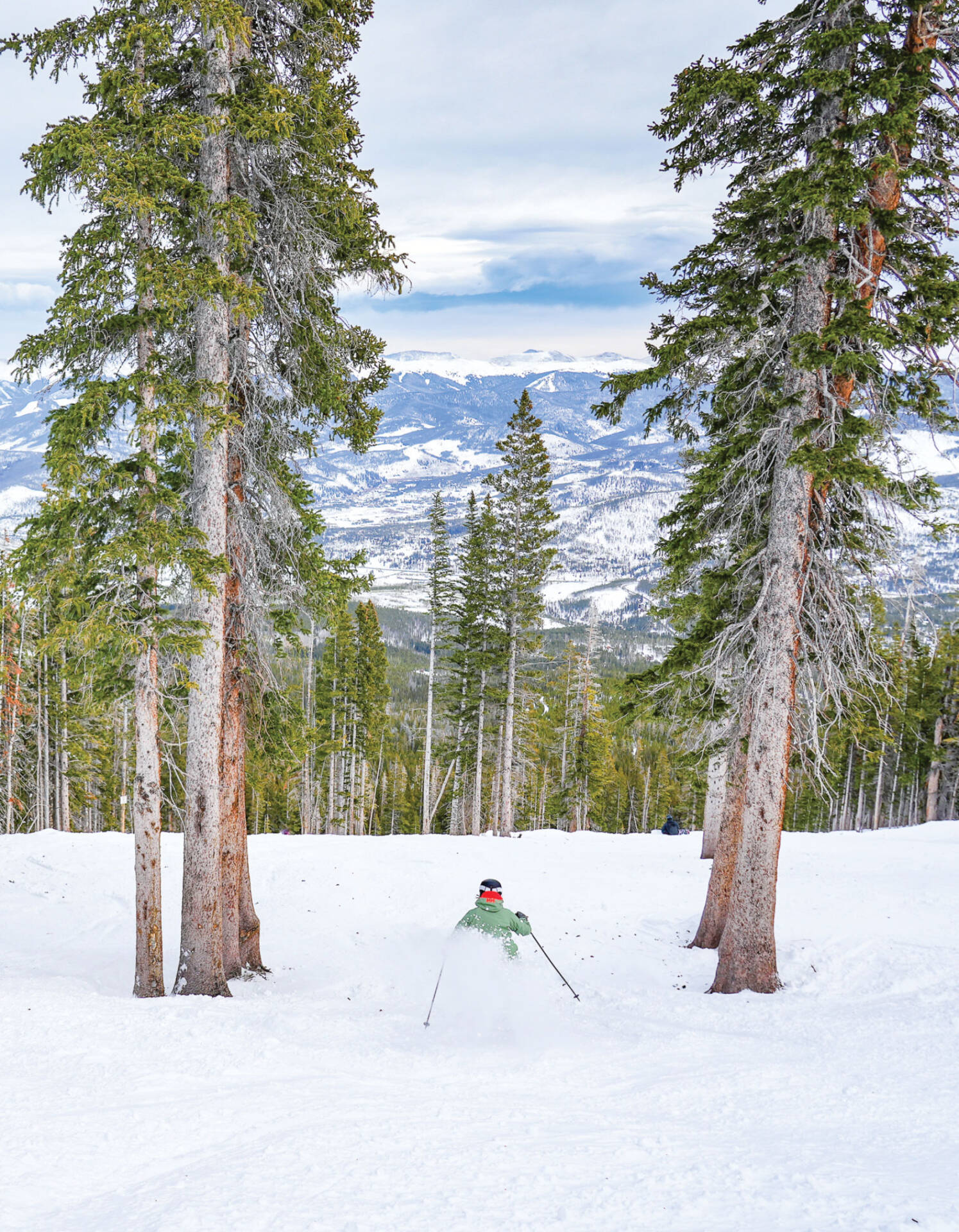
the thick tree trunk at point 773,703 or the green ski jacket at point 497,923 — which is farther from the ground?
the thick tree trunk at point 773,703

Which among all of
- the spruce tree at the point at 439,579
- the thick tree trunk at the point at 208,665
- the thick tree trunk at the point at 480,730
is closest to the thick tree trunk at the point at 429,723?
the spruce tree at the point at 439,579

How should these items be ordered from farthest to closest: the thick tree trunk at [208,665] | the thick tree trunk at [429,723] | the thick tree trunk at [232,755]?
1. the thick tree trunk at [429,723]
2. the thick tree trunk at [232,755]
3. the thick tree trunk at [208,665]

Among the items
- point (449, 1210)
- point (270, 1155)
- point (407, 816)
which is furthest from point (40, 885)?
point (407, 816)

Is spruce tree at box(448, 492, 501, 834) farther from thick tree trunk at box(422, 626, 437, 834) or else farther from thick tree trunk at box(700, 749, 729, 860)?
thick tree trunk at box(700, 749, 729, 860)

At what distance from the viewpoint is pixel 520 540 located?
28469mm

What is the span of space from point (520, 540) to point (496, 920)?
20.3m

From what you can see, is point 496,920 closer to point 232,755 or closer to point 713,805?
point 232,755

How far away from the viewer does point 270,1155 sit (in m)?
4.65

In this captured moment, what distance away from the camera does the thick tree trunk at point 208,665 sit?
855 cm

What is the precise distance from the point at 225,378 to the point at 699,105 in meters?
6.97

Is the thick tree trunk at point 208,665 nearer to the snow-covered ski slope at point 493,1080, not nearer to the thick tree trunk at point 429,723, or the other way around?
the snow-covered ski slope at point 493,1080

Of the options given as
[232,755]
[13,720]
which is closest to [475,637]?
[13,720]

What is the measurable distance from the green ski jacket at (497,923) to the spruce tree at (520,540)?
1820 cm

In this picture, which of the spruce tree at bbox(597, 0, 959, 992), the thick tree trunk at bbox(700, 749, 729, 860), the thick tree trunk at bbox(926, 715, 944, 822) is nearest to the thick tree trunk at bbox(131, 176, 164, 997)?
the spruce tree at bbox(597, 0, 959, 992)
